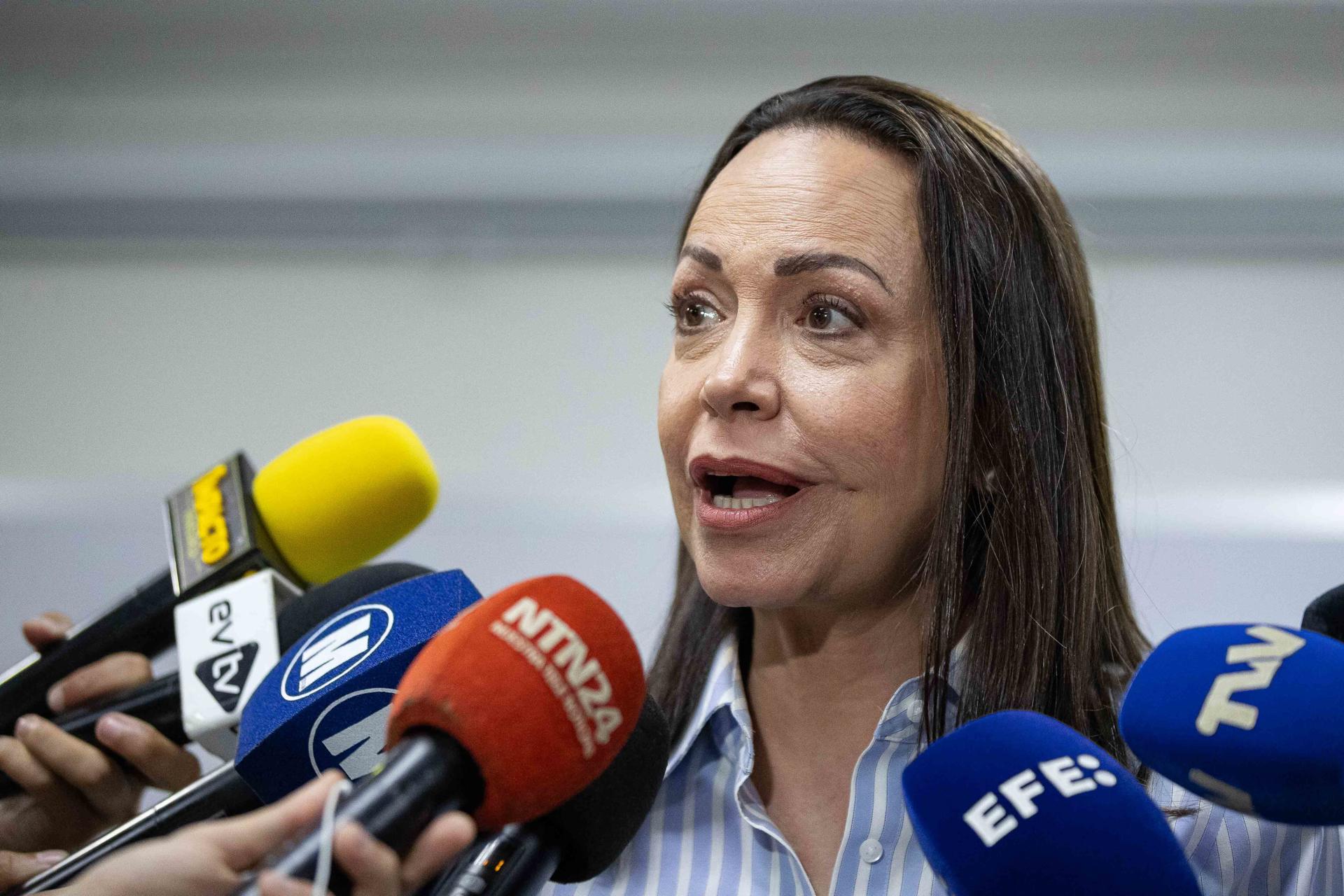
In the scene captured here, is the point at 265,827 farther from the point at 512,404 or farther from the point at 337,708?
the point at 512,404

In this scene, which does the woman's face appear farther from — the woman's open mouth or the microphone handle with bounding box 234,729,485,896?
the microphone handle with bounding box 234,729,485,896

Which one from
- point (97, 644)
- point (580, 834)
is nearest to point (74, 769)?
point (97, 644)

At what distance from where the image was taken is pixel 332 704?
104cm

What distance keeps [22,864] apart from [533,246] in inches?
80.9

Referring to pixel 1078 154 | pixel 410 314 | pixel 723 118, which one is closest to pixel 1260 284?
pixel 1078 154

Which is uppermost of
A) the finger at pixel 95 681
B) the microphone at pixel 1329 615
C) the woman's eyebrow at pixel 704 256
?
the woman's eyebrow at pixel 704 256

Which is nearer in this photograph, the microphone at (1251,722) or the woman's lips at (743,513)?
the microphone at (1251,722)

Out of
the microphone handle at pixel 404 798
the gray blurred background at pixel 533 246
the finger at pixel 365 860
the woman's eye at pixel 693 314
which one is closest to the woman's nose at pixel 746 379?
the woman's eye at pixel 693 314

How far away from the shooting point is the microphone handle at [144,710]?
4.50 ft

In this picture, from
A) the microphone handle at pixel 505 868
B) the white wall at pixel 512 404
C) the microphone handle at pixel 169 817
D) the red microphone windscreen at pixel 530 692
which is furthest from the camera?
the white wall at pixel 512 404

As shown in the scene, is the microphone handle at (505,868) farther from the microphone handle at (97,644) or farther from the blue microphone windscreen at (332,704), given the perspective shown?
the microphone handle at (97,644)

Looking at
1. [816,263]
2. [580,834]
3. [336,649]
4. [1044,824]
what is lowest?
[580,834]

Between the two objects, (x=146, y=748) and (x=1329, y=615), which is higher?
(x=1329, y=615)

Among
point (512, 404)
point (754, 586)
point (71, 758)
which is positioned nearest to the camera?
point (754, 586)
